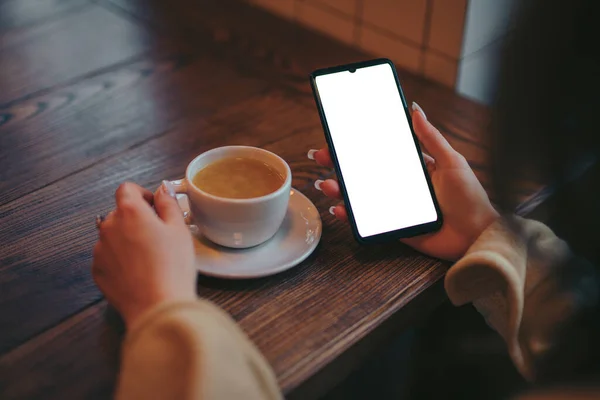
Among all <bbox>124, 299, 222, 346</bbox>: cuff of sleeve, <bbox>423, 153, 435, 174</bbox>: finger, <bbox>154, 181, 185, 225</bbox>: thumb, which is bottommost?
<bbox>423, 153, 435, 174</bbox>: finger

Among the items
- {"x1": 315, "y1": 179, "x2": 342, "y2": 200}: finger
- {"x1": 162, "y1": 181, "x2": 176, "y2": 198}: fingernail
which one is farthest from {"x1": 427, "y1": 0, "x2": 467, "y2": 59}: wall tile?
{"x1": 162, "y1": 181, "x2": 176, "y2": 198}: fingernail

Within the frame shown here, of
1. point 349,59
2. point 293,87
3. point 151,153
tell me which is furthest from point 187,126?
point 349,59

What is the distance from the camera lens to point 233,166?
69 cm

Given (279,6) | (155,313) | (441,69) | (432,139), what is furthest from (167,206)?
(279,6)

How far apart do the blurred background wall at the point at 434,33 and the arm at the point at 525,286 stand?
363mm

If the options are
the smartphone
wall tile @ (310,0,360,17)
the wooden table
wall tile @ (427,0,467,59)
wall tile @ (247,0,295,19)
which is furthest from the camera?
wall tile @ (247,0,295,19)

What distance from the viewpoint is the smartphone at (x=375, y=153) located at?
0.68 metres

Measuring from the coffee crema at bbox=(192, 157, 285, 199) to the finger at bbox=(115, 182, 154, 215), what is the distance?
58 mm

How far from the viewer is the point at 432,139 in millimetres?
708

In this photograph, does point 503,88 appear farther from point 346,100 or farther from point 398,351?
point 398,351

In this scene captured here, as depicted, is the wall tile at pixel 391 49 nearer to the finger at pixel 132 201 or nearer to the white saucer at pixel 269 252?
the white saucer at pixel 269 252

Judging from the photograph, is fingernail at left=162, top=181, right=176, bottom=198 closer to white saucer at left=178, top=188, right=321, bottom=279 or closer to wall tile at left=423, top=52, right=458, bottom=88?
white saucer at left=178, top=188, right=321, bottom=279

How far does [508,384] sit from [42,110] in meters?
0.68

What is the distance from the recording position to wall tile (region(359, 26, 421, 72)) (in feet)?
3.53
